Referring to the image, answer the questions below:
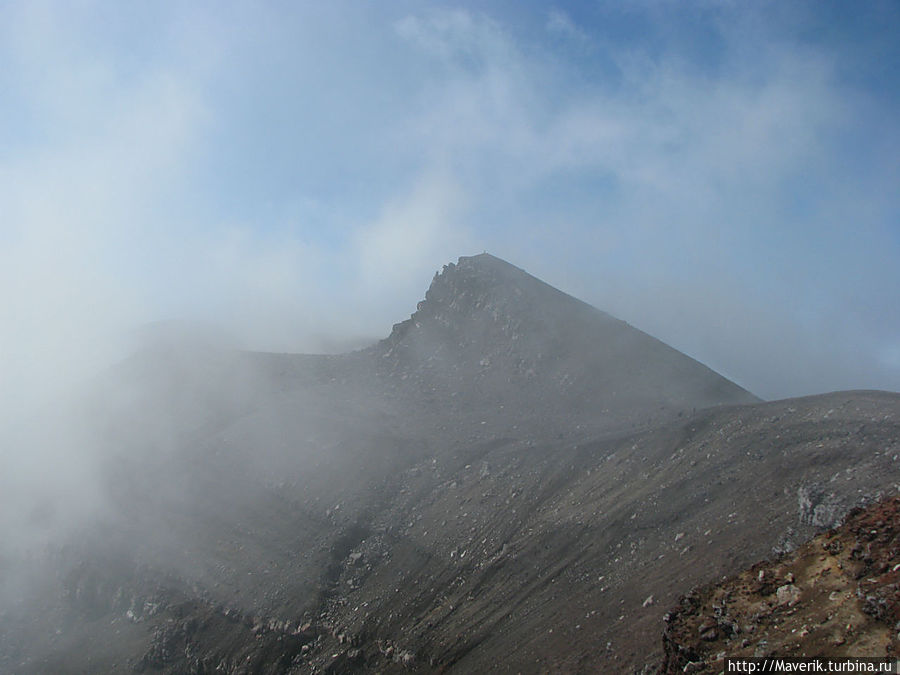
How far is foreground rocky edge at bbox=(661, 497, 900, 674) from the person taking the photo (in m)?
14.2

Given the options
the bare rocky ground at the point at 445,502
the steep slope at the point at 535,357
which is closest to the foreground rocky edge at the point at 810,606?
the bare rocky ground at the point at 445,502

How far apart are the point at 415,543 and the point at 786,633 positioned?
24743 mm

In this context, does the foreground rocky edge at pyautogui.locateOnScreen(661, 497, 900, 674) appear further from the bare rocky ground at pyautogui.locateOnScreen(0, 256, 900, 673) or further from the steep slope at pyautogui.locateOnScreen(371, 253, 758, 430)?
the steep slope at pyautogui.locateOnScreen(371, 253, 758, 430)

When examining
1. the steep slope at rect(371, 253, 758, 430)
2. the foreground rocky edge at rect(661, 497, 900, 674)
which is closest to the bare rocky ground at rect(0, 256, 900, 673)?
the steep slope at rect(371, 253, 758, 430)

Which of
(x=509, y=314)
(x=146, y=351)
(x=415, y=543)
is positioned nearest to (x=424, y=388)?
(x=509, y=314)

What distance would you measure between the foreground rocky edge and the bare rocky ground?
170 inches

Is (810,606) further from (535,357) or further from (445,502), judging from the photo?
(535,357)

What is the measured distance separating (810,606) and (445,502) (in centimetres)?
2672

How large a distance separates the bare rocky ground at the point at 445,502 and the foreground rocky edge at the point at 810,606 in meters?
4.32

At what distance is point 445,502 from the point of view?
40.7 meters

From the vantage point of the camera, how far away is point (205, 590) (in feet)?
127

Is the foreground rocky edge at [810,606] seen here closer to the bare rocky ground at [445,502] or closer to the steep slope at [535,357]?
the bare rocky ground at [445,502]

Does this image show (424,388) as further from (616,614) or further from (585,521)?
(616,614)

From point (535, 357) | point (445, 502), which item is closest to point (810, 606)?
point (445, 502)
